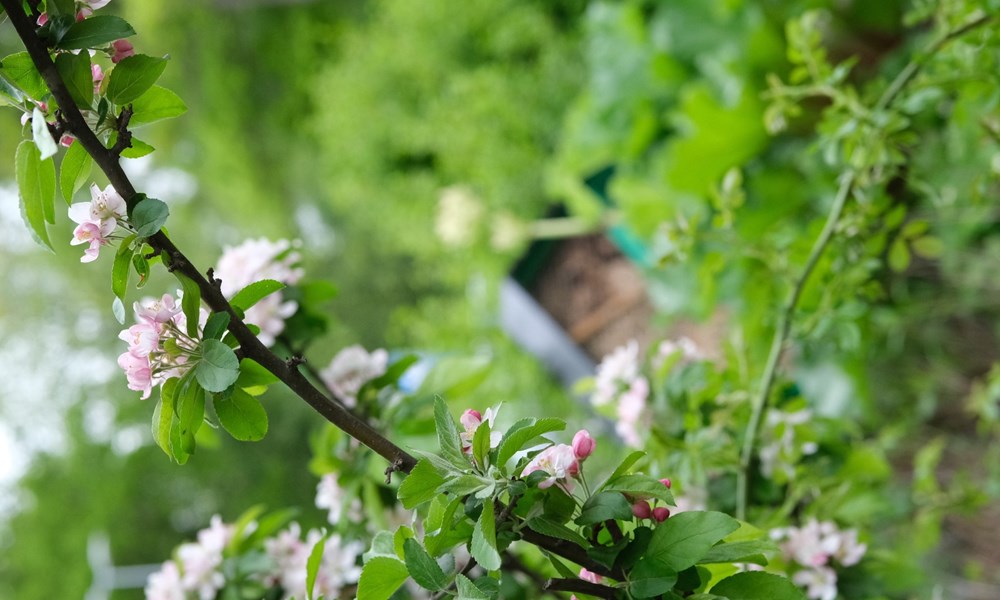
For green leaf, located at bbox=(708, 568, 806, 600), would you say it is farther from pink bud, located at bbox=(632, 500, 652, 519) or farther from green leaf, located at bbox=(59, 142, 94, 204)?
green leaf, located at bbox=(59, 142, 94, 204)

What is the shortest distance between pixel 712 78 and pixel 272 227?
5.39 feet

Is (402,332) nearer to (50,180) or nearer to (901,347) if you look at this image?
(901,347)

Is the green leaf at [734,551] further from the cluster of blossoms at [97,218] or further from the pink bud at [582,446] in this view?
the cluster of blossoms at [97,218]

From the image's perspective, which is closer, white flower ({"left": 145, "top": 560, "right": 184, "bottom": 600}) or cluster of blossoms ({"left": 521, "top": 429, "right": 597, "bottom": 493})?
cluster of blossoms ({"left": 521, "top": 429, "right": 597, "bottom": 493})

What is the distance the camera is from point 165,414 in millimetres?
242

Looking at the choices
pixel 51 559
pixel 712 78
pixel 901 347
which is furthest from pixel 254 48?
pixel 901 347

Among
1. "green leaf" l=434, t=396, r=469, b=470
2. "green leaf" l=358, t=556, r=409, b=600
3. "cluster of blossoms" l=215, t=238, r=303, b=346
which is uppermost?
"cluster of blossoms" l=215, t=238, r=303, b=346

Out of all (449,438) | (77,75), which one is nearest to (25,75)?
(77,75)

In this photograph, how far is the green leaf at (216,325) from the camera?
0.22m

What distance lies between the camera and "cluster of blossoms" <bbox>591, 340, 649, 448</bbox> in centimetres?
41

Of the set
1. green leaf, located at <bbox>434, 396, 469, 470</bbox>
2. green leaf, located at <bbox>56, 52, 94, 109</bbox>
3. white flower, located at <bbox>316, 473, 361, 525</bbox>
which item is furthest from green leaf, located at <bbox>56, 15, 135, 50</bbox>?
white flower, located at <bbox>316, 473, 361, 525</bbox>

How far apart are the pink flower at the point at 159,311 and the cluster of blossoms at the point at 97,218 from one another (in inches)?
0.7

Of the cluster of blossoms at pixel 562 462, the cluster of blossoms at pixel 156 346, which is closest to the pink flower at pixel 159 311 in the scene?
Result: the cluster of blossoms at pixel 156 346

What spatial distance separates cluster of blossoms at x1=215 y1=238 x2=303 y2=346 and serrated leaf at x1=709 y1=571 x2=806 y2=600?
8.3 inches
